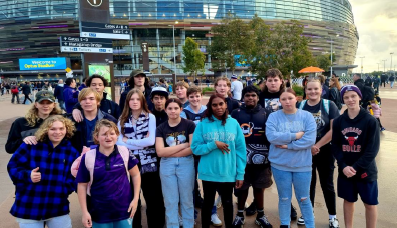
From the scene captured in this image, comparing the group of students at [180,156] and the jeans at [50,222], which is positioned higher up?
the group of students at [180,156]

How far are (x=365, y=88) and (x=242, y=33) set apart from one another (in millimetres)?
22496

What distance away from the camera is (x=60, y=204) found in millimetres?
2551

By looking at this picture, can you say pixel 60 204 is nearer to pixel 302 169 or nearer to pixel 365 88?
pixel 302 169

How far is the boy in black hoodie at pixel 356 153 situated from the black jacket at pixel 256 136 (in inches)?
32.7

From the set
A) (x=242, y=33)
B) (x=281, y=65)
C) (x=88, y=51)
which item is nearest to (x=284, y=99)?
(x=88, y=51)

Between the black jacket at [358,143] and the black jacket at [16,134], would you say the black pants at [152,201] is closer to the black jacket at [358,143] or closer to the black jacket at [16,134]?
the black jacket at [16,134]

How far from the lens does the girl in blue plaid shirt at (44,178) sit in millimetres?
2434

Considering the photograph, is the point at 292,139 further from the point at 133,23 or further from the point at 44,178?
the point at 133,23

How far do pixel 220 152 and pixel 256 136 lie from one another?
2.26 feet

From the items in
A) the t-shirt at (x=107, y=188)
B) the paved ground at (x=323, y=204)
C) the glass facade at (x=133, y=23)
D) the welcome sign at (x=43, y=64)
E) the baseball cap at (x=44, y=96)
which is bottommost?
the paved ground at (x=323, y=204)

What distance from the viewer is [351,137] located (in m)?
3.00

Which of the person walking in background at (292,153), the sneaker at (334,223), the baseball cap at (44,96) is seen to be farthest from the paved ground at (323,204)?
the baseball cap at (44,96)

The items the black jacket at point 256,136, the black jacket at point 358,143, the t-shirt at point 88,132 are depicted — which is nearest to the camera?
the black jacket at point 358,143

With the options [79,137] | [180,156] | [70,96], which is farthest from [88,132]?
[70,96]
